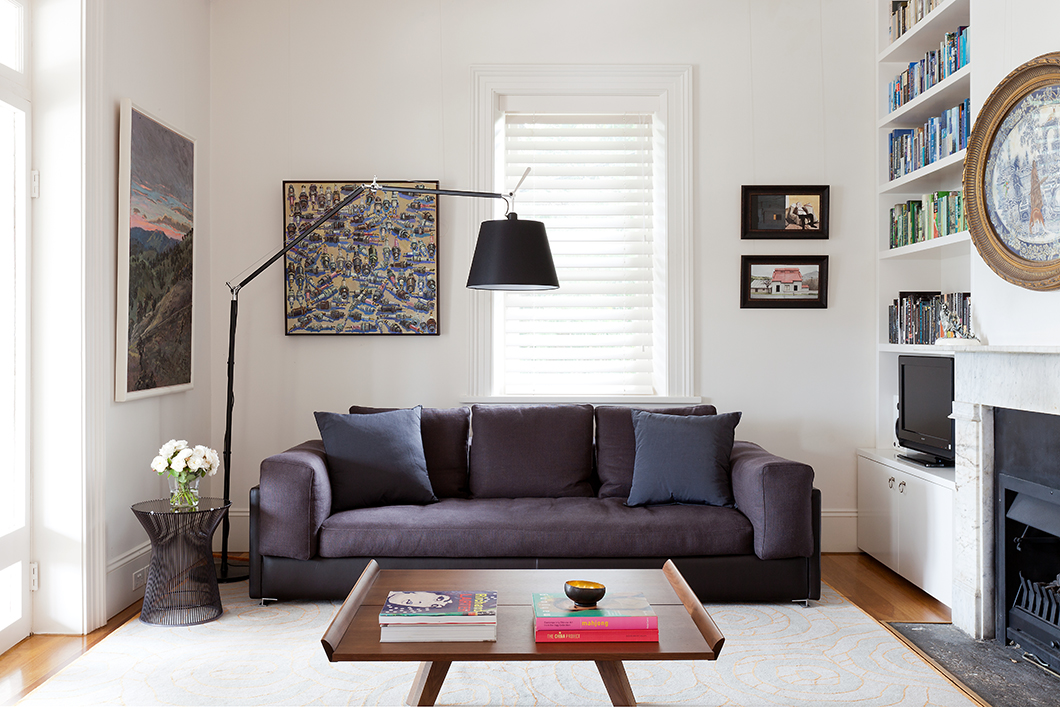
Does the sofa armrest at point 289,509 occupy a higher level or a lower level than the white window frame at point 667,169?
lower

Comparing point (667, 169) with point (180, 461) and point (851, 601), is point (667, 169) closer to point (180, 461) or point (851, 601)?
point (851, 601)

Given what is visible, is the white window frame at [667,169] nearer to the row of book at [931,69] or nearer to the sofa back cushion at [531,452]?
the sofa back cushion at [531,452]

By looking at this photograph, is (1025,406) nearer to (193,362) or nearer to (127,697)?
(127,697)

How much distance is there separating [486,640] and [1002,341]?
2.28 m

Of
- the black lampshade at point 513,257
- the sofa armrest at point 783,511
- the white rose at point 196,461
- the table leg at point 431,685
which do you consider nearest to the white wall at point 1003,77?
the sofa armrest at point 783,511

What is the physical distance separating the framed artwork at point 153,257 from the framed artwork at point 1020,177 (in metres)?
3.50

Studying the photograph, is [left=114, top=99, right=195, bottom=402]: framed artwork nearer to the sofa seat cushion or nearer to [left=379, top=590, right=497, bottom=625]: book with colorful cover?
the sofa seat cushion

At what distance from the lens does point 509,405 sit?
420 centimetres

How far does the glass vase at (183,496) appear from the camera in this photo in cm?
327

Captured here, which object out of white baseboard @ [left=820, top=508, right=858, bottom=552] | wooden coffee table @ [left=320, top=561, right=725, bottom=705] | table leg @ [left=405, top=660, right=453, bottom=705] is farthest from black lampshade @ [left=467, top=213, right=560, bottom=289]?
white baseboard @ [left=820, top=508, right=858, bottom=552]

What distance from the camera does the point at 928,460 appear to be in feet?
12.4

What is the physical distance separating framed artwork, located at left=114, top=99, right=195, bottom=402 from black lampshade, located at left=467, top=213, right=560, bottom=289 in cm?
158

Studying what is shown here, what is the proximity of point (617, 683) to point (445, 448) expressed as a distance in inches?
75.3

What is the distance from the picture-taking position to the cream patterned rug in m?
2.48
